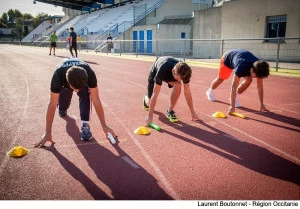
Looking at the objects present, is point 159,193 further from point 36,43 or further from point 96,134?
point 36,43

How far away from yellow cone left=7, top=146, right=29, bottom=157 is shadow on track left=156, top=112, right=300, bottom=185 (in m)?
2.38

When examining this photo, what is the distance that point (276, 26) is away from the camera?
17.9 meters

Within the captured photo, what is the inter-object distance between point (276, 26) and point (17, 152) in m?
18.6

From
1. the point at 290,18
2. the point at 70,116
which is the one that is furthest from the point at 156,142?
the point at 290,18

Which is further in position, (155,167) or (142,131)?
(142,131)

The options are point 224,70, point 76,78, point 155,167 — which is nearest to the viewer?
point 76,78

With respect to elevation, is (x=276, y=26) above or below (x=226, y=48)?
above

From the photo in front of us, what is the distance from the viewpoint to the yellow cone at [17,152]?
3.80 meters

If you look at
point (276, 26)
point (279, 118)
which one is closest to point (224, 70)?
point (279, 118)

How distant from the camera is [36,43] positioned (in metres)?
54.3

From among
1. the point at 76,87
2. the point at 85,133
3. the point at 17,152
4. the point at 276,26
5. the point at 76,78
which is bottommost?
the point at 17,152

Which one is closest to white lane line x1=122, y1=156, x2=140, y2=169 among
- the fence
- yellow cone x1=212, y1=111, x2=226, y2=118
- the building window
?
yellow cone x1=212, y1=111, x2=226, y2=118

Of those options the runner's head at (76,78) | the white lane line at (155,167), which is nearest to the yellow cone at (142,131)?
the white lane line at (155,167)

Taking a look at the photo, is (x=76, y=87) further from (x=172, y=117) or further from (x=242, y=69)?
(x=242, y=69)
